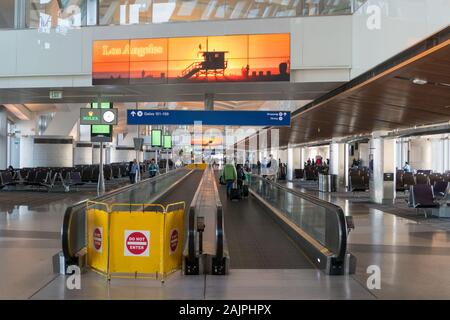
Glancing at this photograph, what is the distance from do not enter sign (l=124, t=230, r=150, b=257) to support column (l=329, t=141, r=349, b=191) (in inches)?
954

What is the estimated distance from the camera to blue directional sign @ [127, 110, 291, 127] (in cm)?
1639

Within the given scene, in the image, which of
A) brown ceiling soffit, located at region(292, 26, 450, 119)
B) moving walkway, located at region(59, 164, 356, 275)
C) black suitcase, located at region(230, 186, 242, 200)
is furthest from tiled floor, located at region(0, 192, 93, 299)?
black suitcase, located at region(230, 186, 242, 200)

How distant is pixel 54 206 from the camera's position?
1764 cm

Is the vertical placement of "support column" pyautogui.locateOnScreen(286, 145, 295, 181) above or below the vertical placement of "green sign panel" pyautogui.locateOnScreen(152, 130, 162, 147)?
below

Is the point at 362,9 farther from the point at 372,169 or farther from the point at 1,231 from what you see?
the point at 1,231

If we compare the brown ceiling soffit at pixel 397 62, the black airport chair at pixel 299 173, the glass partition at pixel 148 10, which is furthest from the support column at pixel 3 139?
the black airport chair at pixel 299 173

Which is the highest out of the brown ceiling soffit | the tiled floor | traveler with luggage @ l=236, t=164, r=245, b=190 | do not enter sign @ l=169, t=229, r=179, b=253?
the brown ceiling soffit

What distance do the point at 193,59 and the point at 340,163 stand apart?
17176 millimetres

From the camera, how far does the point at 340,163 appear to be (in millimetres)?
30500

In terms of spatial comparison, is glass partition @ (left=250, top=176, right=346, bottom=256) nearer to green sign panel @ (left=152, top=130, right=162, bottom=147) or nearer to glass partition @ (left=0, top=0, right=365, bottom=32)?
glass partition @ (left=0, top=0, right=365, bottom=32)

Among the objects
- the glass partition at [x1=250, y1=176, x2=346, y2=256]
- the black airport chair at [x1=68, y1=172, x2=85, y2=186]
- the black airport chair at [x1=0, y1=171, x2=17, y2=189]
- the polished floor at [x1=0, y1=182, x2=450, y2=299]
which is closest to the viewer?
the polished floor at [x1=0, y1=182, x2=450, y2=299]

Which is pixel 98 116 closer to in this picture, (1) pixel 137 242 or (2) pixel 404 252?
(1) pixel 137 242

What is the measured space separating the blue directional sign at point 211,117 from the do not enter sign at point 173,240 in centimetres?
921

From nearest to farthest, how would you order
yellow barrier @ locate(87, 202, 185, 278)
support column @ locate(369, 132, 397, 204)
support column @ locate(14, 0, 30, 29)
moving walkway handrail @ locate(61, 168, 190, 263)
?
yellow barrier @ locate(87, 202, 185, 278) < moving walkway handrail @ locate(61, 168, 190, 263) < support column @ locate(14, 0, 30, 29) < support column @ locate(369, 132, 397, 204)
